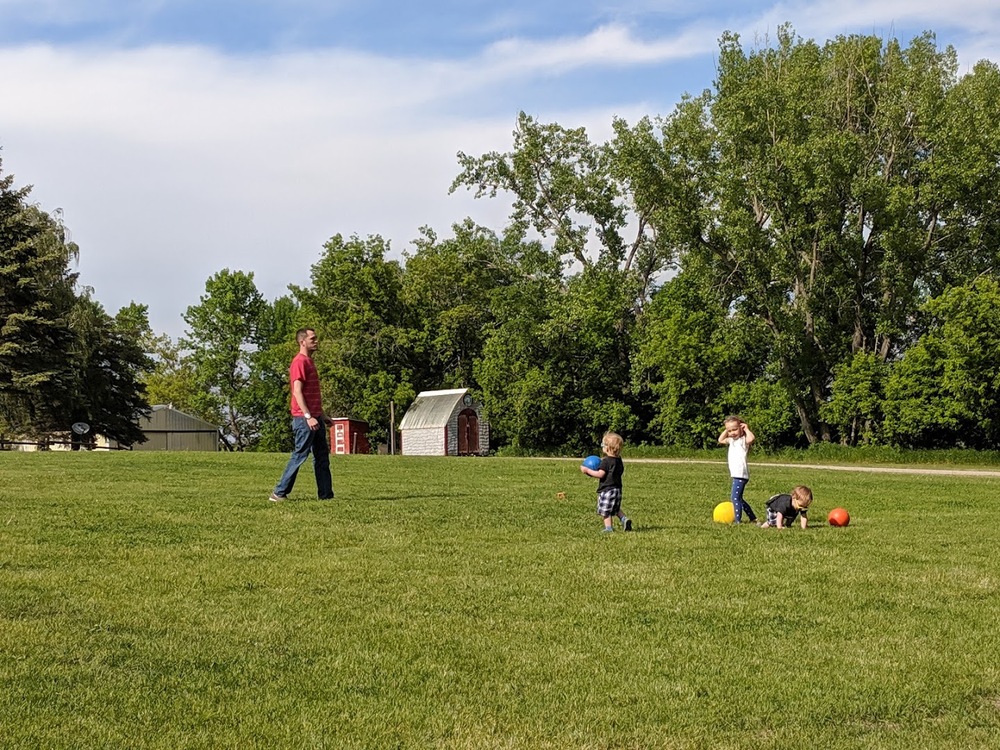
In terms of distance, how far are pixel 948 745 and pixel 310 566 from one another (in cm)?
533

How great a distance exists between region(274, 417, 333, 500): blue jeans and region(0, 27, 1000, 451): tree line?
33333mm

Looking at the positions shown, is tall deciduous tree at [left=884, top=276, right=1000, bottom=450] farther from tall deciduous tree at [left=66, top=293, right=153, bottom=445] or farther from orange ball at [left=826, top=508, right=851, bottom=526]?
tall deciduous tree at [left=66, top=293, right=153, bottom=445]

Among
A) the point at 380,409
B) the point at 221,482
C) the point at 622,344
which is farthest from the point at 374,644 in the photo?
the point at 380,409

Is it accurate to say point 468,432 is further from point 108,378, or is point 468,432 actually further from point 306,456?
point 306,456

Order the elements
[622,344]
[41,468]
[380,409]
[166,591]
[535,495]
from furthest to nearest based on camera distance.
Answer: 1. [380,409]
2. [622,344]
3. [41,468]
4. [535,495]
5. [166,591]

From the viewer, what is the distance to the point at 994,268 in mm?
44156

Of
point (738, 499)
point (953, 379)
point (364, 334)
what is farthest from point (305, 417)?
point (364, 334)

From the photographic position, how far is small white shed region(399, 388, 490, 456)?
57.2 metres

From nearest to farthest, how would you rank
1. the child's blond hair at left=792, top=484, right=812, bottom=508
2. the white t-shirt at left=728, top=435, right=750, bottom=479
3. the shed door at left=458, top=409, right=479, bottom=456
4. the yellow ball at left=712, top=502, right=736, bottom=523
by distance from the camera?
the child's blond hair at left=792, top=484, right=812, bottom=508, the white t-shirt at left=728, top=435, right=750, bottom=479, the yellow ball at left=712, top=502, right=736, bottom=523, the shed door at left=458, top=409, right=479, bottom=456

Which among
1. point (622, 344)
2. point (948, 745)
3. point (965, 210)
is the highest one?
point (965, 210)

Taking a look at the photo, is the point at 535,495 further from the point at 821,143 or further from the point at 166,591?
the point at 821,143

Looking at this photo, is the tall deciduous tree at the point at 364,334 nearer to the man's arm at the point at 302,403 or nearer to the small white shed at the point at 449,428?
the small white shed at the point at 449,428

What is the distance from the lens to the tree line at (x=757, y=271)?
4278 cm

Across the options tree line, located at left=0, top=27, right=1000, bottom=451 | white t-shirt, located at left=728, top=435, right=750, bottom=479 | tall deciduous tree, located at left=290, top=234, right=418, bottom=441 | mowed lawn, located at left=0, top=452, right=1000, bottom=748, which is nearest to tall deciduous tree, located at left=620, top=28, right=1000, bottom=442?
tree line, located at left=0, top=27, right=1000, bottom=451
